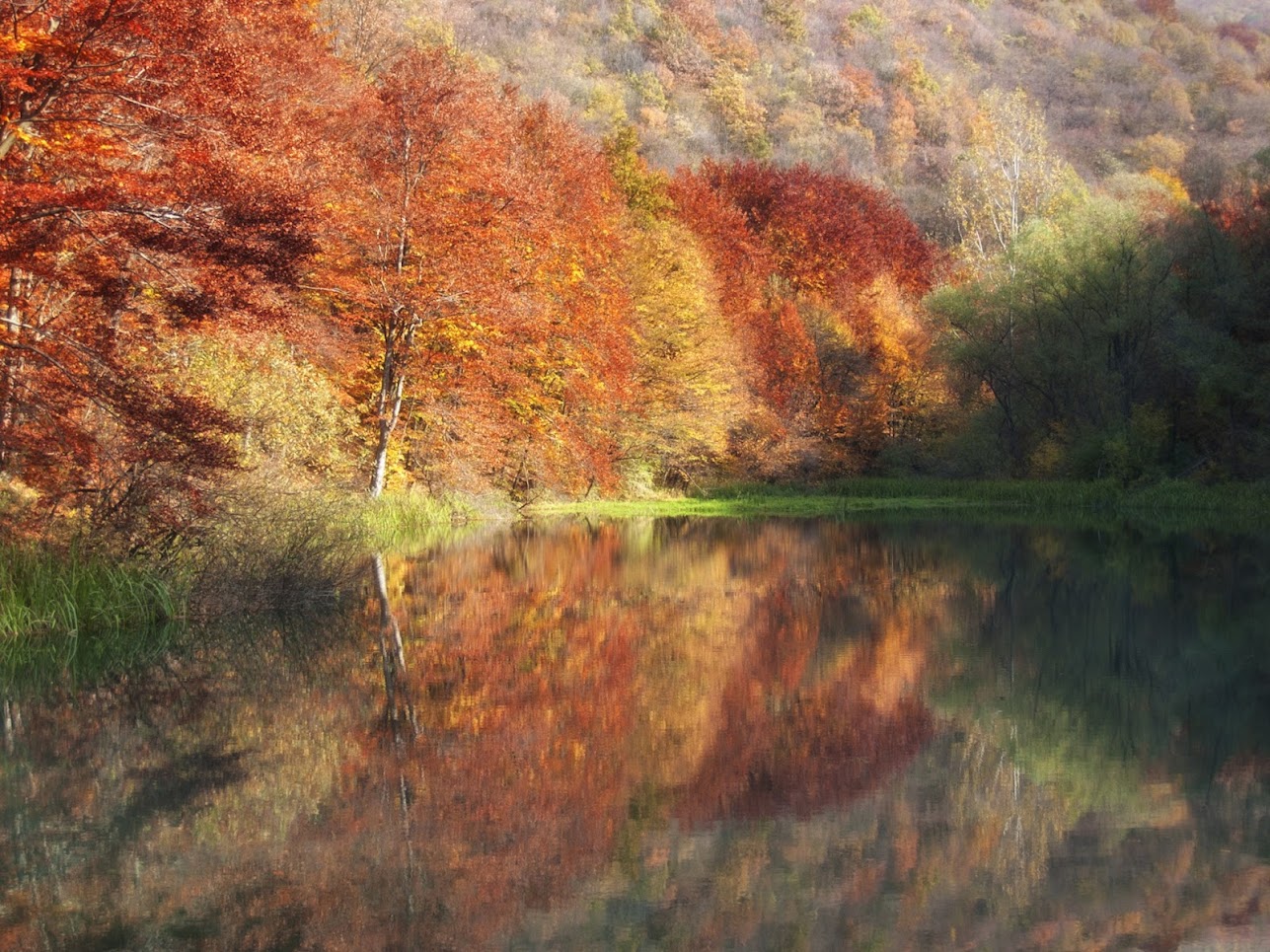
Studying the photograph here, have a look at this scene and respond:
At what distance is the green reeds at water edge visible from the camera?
1107 centimetres

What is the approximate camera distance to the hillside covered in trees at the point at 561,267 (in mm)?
11711

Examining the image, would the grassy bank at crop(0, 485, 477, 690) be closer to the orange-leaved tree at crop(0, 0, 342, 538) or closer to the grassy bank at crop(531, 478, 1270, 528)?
the orange-leaved tree at crop(0, 0, 342, 538)

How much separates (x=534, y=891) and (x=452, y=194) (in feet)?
74.7

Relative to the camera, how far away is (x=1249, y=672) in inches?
400

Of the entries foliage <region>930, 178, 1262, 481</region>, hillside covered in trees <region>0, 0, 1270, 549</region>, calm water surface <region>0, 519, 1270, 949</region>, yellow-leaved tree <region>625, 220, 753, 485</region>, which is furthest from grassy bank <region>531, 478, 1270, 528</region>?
calm water surface <region>0, 519, 1270, 949</region>

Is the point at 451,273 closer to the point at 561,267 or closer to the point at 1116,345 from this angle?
the point at 561,267

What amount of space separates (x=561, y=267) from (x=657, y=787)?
26.0 meters

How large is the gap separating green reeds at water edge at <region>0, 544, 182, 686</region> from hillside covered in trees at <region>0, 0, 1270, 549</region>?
0.53 m

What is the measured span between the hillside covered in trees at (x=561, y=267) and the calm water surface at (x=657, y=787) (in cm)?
367

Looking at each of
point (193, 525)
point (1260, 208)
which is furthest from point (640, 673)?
point (1260, 208)

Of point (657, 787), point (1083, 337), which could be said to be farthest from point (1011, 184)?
point (657, 787)

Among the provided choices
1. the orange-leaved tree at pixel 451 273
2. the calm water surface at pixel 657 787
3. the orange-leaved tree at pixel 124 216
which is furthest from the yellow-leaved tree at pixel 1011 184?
the orange-leaved tree at pixel 124 216

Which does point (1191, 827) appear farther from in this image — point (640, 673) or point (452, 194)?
point (452, 194)

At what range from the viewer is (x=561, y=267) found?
1249 inches
